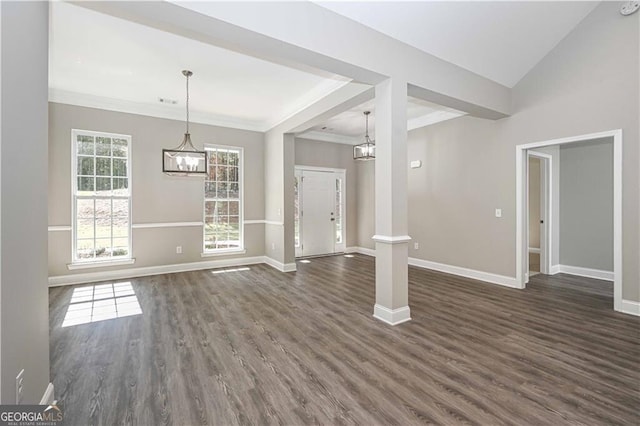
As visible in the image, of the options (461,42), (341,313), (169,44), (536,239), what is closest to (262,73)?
(169,44)

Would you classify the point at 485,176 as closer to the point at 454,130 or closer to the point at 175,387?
the point at 454,130

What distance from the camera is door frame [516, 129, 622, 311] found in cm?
339

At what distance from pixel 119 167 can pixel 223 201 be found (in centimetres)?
180

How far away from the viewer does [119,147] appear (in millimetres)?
4961

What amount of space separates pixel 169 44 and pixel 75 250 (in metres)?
3.58

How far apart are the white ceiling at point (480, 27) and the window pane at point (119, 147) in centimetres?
416

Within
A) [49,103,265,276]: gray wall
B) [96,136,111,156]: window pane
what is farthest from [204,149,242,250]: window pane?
[96,136,111,156]: window pane

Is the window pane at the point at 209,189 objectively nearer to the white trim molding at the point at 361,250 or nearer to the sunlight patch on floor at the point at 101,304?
the sunlight patch on floor at the point at 101,304

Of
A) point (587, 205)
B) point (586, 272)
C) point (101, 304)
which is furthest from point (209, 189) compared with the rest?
point (586, 272)

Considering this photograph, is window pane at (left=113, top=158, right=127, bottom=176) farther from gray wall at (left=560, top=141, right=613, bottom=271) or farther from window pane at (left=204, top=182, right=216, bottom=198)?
gray wall at (left=560, top=141, right=613, bottom=271)

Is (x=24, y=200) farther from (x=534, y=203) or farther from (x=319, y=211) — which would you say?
(x=534, y=203)

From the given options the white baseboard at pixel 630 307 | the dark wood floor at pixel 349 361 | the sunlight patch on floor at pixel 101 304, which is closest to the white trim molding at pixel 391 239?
the dark wood floor at pixel 349 361

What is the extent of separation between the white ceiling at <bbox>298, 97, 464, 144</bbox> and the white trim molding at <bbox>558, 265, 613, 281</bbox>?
3321 millimetres

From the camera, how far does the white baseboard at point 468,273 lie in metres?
4.44
